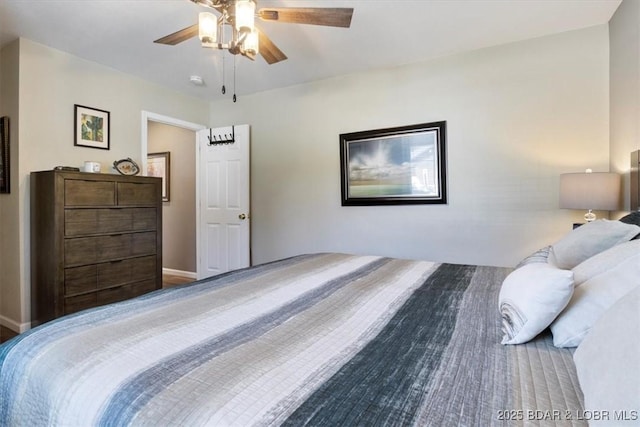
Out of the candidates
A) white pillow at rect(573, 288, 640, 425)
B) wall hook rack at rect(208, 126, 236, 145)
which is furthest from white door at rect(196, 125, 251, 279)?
white pillow at rect(573, 288, 640, 425)

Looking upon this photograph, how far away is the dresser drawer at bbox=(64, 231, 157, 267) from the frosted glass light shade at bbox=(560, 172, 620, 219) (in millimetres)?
3688

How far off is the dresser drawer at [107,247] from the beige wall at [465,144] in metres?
1.41

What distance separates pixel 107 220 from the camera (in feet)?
9.46

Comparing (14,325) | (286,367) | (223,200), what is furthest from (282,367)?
(223,200)

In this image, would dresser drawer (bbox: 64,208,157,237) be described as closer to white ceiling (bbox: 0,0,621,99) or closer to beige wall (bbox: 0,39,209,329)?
beige wall (bbox: 0,39,209,329)

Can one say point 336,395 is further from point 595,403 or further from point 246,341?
point 595,403

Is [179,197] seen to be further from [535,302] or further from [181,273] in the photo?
[535,302]

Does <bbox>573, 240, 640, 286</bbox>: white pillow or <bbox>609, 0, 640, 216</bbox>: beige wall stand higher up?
<bbox>609, 0, 640, 216</bbox>: beige wall

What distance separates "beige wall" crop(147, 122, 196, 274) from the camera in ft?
15.8

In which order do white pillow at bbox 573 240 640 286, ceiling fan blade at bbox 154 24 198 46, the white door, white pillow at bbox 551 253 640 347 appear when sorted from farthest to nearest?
the white door, ceiling fan blade at bbox 154 24 198 46, white pillow at bbox 573 240 640 286, white pillow at bbox 551 253 640 347

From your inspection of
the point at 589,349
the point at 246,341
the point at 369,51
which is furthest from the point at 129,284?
the point at 589,349

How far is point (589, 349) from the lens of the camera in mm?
657

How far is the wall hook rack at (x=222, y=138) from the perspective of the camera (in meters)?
4.16

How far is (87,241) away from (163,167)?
2.51m
